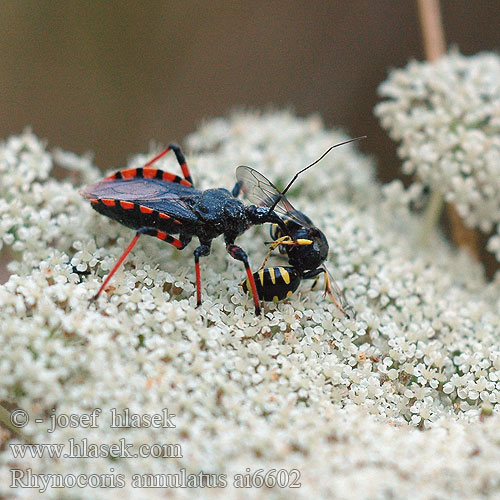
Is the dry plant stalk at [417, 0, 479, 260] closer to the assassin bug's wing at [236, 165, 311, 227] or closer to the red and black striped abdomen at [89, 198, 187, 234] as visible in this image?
the assassin bug's wing at [236, 165, 311, 227]

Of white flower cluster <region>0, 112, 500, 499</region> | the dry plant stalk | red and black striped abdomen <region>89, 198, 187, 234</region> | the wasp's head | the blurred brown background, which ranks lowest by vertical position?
white flower cluster <region>0, 112, 500, 499</region>

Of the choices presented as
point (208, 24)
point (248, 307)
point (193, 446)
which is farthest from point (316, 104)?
point (193, 446)

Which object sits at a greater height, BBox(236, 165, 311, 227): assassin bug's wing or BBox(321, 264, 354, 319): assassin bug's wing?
BBox(236, 165, 311, 227): assassin bug's wing

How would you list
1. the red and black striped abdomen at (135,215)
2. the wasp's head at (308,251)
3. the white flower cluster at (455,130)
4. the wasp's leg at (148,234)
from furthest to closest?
the white flower cluster at (455,130)
the wasp's head at (308,251)
the red and black striped abdomen at (135,215)
the wasp's leg at (148,234)

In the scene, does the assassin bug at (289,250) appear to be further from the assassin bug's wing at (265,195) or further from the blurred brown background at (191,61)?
the blurred brown background at (191,61)

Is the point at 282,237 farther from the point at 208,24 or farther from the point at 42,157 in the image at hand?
the point at 208,24

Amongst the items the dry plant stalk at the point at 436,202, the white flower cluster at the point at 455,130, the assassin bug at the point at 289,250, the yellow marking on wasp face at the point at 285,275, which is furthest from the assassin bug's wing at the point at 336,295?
the dry plant stalk at the point at 436,202

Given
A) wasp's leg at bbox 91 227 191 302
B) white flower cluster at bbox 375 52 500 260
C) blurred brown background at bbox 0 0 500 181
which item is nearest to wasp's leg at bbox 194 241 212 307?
wasp's leg at bbox 91 227 191 302

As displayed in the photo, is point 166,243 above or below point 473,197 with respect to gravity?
below
